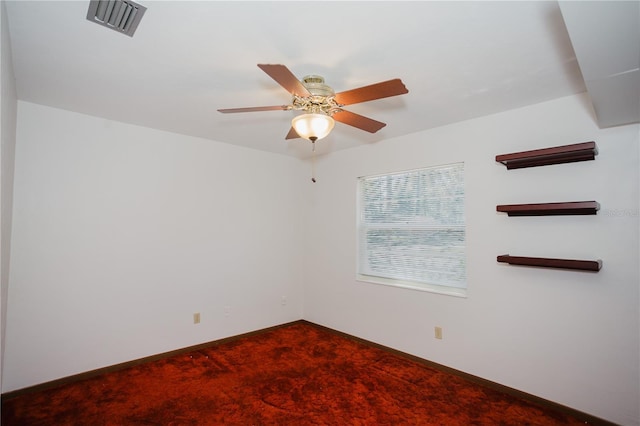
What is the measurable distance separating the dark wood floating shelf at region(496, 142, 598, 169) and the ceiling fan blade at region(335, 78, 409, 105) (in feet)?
4.35

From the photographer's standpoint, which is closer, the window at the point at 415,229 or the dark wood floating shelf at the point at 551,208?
the dark wood floating shelf at the point at 551,208

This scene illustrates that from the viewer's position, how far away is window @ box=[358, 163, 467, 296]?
322 centimetres

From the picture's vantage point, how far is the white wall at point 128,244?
8.98 feet

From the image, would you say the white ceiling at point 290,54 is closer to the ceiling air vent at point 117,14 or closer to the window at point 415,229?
the ceiling air vent at point 117,14

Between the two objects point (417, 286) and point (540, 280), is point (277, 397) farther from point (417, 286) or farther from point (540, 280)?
point (540, 280)

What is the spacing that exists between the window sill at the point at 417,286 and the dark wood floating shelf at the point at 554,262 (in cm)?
62

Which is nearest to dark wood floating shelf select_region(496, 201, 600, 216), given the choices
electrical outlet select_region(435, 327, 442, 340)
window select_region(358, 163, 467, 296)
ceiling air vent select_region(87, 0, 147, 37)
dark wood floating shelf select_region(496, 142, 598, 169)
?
dark wood floating shelf select_region(496, 142, 598, 169)

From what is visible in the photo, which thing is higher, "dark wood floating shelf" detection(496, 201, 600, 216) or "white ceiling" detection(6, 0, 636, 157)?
"white ceiling" detection(6, 0, 636, 157)

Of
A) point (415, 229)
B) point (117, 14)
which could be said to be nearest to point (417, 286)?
point (415, 229)

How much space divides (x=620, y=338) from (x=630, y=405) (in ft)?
1.44

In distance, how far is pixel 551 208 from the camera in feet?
7.77

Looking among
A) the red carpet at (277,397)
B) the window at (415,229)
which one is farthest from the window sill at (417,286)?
the red carpet at (277,397)

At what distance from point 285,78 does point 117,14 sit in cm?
86

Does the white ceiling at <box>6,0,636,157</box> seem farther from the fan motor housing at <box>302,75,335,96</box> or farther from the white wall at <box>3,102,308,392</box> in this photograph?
the white wall at <box>3,102,308,392</box>
